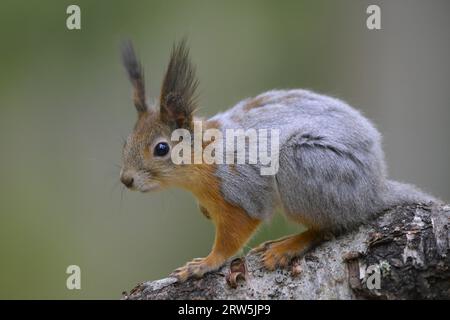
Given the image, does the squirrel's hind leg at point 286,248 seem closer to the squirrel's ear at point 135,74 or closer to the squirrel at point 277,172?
the squirrel at point 277,172

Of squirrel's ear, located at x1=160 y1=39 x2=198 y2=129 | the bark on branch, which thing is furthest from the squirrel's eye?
the bark on branch

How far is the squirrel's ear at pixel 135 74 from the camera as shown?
385 centimetres

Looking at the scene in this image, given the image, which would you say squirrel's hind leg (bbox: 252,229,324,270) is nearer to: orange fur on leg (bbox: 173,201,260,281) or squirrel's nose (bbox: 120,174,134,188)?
orange fur on leg (bbox: 173,201,260,281)

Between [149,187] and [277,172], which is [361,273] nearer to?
[277,172]

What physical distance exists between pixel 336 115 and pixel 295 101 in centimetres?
28

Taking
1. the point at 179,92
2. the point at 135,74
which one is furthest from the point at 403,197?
the point at 135,74

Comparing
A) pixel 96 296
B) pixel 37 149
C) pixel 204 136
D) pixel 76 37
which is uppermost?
pixel 76 37

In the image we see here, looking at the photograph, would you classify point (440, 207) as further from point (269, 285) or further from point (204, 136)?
point (204, 136)

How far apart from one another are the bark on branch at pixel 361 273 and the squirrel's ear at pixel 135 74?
1.18 m

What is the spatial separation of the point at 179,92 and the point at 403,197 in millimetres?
1423

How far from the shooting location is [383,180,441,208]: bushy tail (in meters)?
3.60

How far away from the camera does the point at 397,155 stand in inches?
260

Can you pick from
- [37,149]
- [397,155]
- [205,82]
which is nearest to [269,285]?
[397,155]

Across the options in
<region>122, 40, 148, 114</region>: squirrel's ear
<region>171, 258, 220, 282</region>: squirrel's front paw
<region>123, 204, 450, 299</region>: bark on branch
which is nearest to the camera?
<region>123, 204, 450, 299</region>: bark on branch
